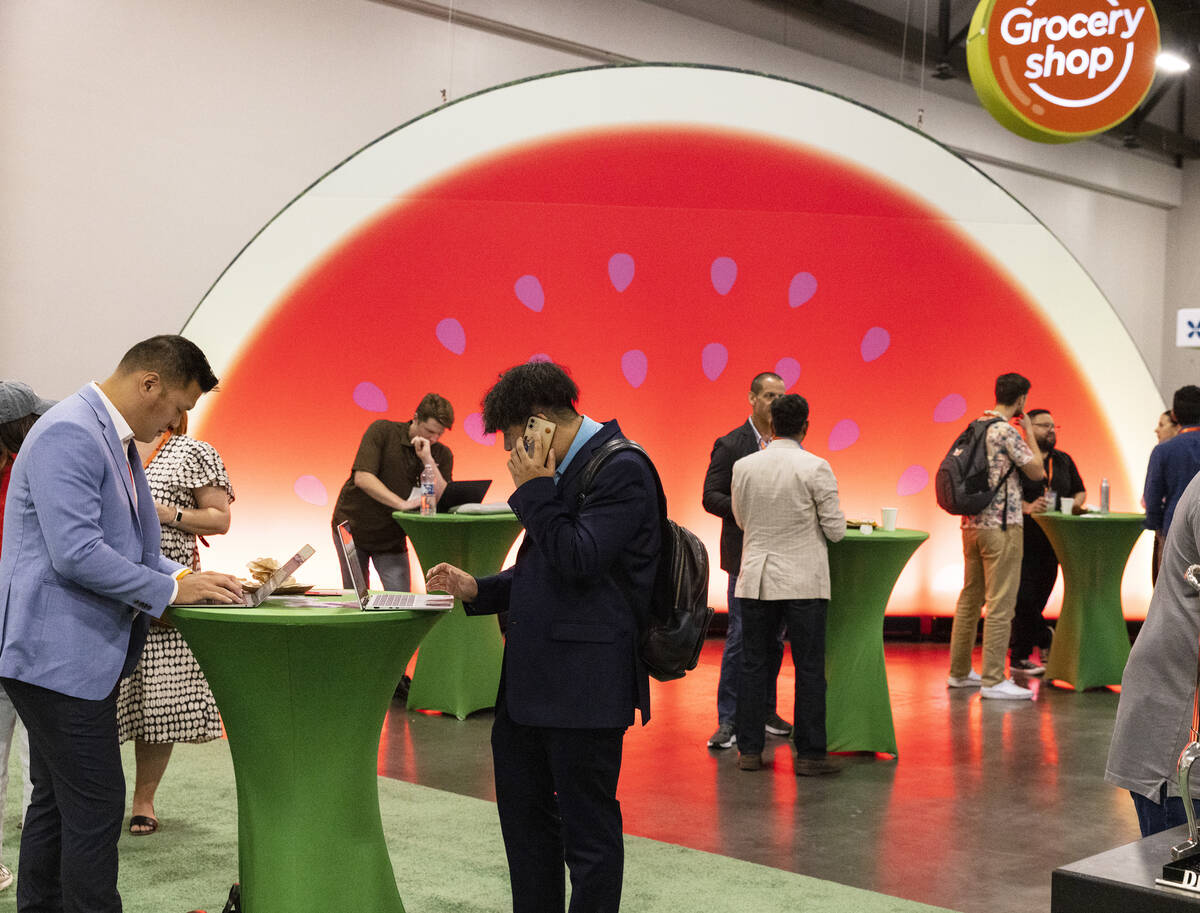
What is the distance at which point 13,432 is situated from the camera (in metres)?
3.08

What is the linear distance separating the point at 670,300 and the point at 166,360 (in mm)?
5131

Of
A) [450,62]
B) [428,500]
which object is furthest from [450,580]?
[450,62]

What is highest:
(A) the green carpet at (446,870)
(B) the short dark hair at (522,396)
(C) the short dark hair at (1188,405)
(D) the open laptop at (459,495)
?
(C) the short dark hair at (1188,405)

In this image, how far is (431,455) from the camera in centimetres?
576

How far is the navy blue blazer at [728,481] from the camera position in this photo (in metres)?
4.99

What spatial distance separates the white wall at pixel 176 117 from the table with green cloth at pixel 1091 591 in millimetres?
4222

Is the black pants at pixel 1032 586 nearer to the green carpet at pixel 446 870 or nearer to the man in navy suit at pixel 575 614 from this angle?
the green carpet at pixel 446 870

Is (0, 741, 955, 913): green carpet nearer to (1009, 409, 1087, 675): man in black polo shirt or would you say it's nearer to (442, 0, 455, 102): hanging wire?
(1009, 409, 1087, 675): man in black polo shirt

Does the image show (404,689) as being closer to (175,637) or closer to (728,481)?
(728,481)

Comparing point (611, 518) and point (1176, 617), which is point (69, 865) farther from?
point (1176, 617)

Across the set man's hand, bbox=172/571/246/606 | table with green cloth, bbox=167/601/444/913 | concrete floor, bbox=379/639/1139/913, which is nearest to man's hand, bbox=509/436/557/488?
table with green cloth, bbox=167/601/444/913

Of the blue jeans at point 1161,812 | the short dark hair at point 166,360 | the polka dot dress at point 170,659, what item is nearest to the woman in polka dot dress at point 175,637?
the polka dot dress at point 170,659

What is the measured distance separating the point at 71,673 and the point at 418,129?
503 centimetres

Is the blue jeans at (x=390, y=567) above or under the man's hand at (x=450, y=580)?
under
